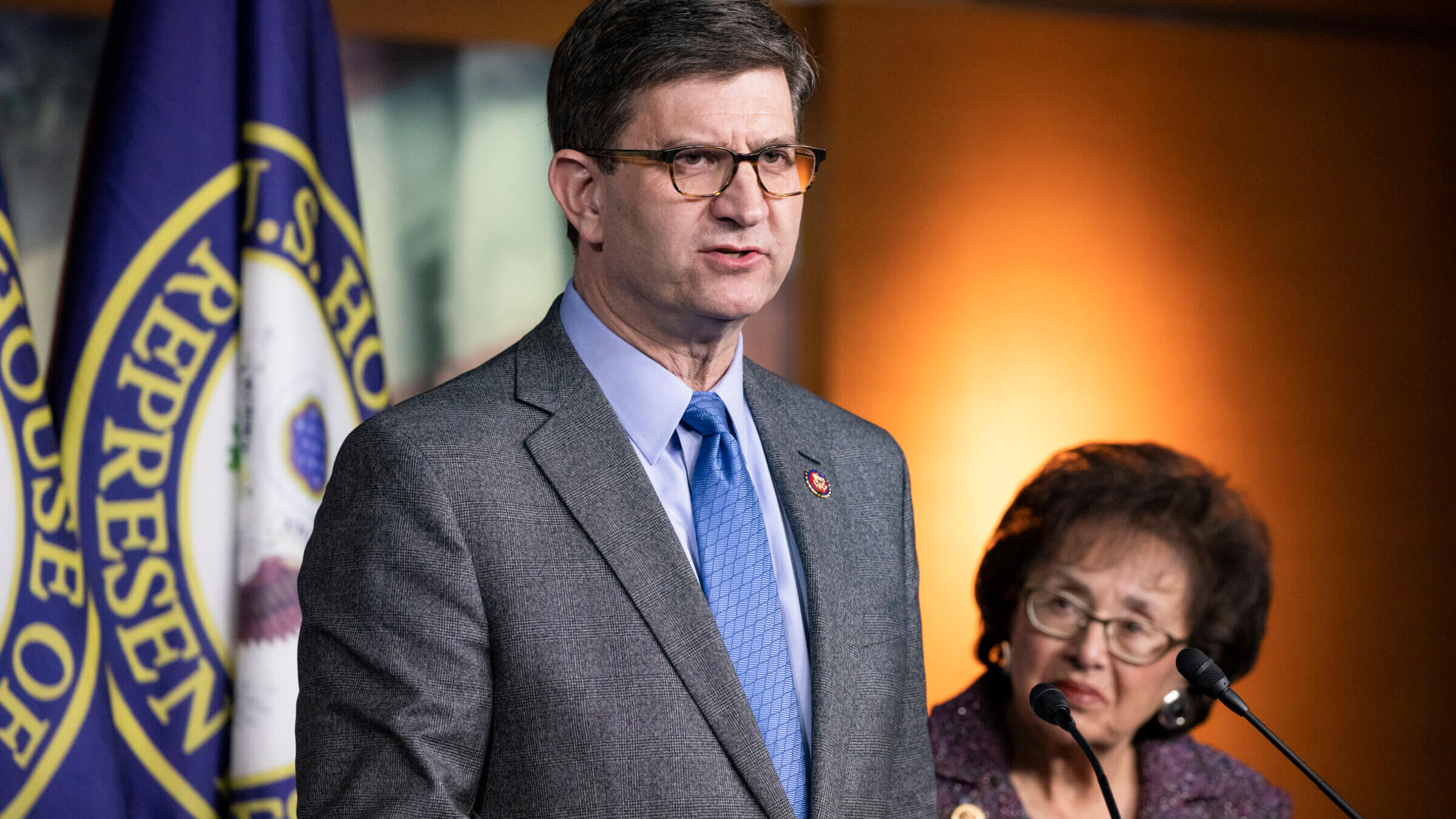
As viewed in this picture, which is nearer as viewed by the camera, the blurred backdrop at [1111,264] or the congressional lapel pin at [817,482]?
the congressional lapel pin at [817,482]

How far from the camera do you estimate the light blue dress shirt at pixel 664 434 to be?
1338mm

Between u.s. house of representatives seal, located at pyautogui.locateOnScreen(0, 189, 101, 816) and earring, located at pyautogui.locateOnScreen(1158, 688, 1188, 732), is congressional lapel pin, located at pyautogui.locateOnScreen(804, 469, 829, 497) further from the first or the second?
u.s. house of representatives seal, located at pyautogui.locateOnScreen(0, 189, 101, 816)

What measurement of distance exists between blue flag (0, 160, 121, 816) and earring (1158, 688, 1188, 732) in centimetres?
178

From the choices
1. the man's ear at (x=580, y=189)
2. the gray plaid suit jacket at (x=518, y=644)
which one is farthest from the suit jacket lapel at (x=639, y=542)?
the man's ear at (x=580, y=189)

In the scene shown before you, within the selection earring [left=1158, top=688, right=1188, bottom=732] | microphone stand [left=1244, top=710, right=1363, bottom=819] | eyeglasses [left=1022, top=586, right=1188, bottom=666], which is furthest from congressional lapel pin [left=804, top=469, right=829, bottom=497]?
earring [left=1158, top=688, right=1188, bottom=732]

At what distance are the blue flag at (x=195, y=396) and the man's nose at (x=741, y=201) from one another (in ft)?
4.17

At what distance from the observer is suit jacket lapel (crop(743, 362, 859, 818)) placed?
50.5 inches

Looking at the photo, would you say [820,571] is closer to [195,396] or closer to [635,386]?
[635,386]

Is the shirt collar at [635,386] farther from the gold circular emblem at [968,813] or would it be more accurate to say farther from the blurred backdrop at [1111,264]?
the blurred backdrop at [1111,264]

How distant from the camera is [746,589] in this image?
51.3 inches

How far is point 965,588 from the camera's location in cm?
317

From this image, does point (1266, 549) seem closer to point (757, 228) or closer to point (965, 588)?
point (965, 588)

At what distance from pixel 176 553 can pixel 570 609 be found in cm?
130

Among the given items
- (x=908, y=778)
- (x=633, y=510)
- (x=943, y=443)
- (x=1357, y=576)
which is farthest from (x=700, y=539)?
(x=1357, y=576)
